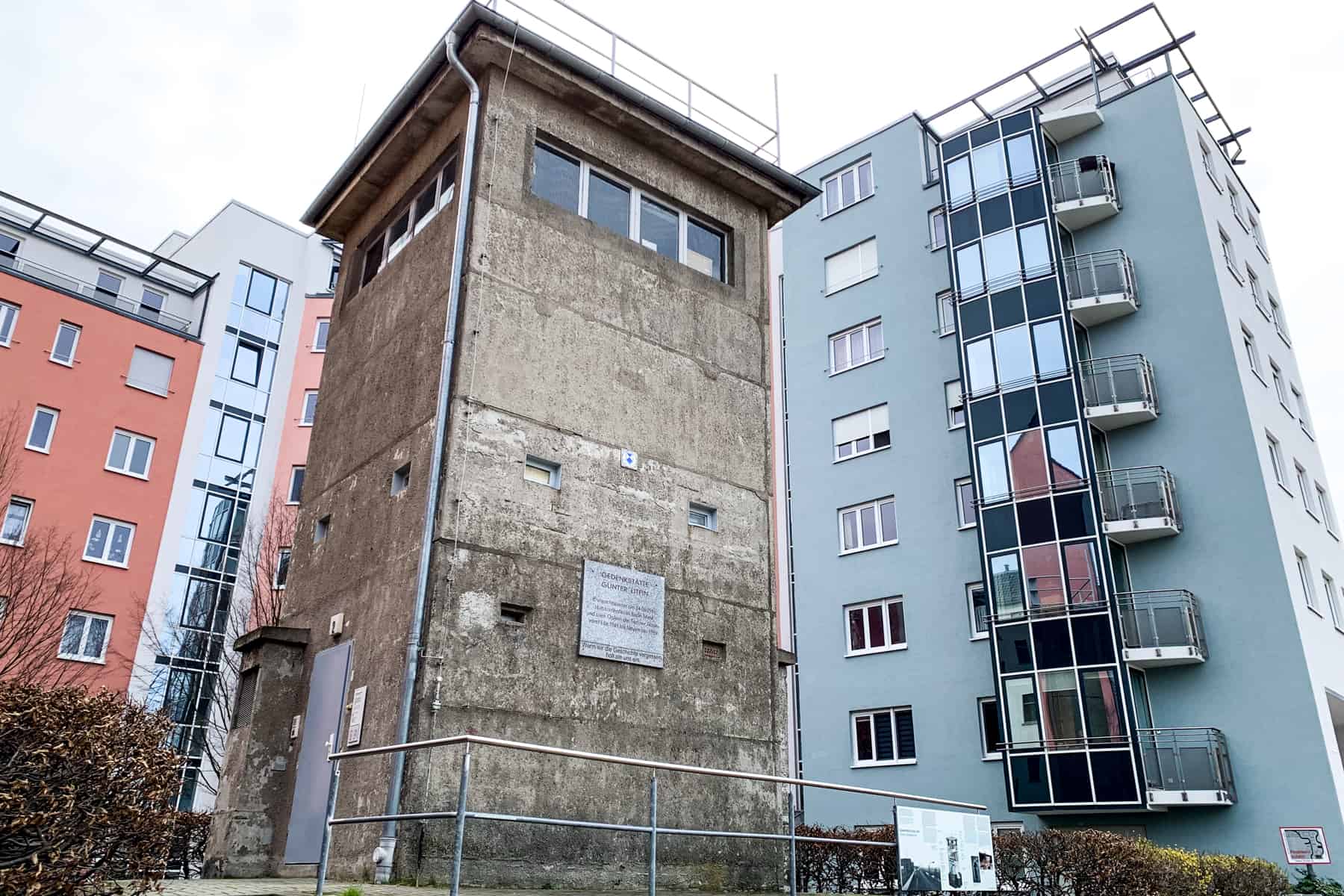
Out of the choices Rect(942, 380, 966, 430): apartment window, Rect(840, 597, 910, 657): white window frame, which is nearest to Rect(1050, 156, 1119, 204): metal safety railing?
Rect(942, 380, 966, 430): apartment window

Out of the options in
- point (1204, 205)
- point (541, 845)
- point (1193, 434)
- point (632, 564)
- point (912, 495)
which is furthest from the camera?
point (912, 495)

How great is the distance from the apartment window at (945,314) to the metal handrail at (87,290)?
24.8 metres

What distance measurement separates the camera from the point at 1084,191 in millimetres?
26047

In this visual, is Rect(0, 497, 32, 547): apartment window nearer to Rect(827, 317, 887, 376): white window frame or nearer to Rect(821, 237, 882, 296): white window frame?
Rect(827, 317, 887, 376): white window frame

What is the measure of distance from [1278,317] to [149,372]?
1355 inches

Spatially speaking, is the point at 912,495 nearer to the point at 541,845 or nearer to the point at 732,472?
the point at 732,472

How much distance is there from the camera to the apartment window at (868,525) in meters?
28.1

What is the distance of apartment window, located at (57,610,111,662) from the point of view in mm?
28312

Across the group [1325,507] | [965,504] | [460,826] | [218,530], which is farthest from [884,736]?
[218,530]

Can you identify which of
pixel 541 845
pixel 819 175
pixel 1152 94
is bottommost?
pixel 541 845

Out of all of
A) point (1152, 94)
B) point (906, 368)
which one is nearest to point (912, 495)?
point (906, 368)

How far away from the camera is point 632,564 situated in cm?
1275

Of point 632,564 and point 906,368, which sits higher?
point 906,368

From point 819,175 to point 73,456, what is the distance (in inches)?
959
